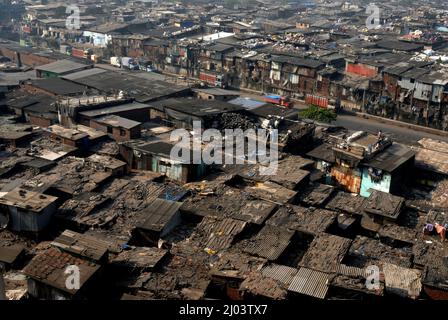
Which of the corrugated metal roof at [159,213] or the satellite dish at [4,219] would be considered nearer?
the corrugated metal roof at [159,213]

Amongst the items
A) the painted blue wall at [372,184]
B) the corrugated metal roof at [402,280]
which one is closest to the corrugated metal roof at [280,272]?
the corrugated metal roof at [402,280]

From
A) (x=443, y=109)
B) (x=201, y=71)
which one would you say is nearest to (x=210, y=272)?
(x=443, y=109)

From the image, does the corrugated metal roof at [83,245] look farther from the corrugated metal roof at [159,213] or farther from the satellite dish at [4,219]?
the satellite dish at [4,219]

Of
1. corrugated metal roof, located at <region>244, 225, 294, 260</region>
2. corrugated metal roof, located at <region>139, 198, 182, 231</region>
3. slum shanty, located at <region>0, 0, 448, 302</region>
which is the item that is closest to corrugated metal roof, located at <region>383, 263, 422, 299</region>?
slum shanty, located at <region>0, 0, 448, 302</region>

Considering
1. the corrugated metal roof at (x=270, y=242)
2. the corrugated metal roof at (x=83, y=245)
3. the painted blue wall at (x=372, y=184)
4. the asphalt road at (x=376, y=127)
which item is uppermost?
the corrugated metal roof at (x=83, y=245)

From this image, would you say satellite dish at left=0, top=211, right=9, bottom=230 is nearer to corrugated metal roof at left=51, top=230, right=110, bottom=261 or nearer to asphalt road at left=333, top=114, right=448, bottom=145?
corrugated metal roof at left=51, top=230, right=110, bottom=261

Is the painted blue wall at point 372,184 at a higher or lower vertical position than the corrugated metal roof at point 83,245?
lower

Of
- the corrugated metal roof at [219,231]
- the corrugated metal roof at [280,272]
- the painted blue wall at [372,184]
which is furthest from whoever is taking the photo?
the painted blue wall at [372,184]
